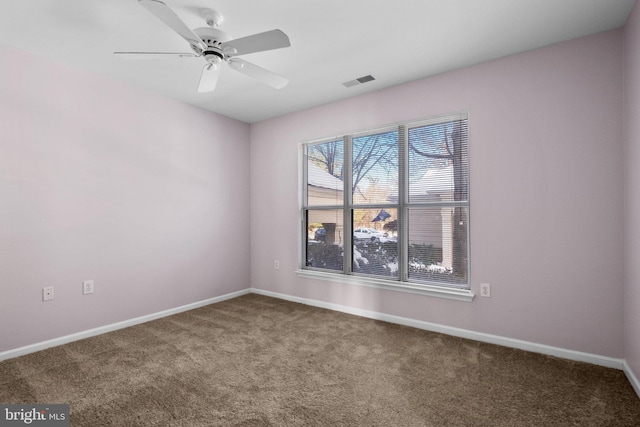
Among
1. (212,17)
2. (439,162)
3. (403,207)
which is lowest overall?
(403,207)

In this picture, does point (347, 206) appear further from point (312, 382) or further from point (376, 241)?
point (312, 382)

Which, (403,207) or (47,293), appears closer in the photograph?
(47,293)

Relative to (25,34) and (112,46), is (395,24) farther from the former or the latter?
(25,34)

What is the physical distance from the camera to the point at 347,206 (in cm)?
373

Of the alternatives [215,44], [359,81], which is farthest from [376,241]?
[215,44]

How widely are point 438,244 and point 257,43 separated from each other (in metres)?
2.42

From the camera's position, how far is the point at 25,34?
7.57ft

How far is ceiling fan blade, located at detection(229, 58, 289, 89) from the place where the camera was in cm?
219

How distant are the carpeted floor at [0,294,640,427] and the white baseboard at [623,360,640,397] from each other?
4cm

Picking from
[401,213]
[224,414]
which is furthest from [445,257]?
[224,414]

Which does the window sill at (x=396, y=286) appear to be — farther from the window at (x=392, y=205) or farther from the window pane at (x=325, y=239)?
the window pane at (x=325, y=239)

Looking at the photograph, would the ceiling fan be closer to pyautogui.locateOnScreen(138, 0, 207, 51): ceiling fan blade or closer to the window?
pyautogui.locateOnScreen(138, 0, 207, 51): ceiling fan blade

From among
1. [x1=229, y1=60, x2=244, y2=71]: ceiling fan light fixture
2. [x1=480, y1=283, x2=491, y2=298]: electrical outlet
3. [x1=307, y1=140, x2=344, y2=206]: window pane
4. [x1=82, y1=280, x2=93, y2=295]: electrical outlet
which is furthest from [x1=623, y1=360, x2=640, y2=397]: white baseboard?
[x1=82, y1=280, x2=93, y2=295]: electrical outlet

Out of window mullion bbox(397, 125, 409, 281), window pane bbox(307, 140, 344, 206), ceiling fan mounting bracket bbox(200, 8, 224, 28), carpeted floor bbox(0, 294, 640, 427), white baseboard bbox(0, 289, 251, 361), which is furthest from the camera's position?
window pane bbox(307, 140, 344, 206)
